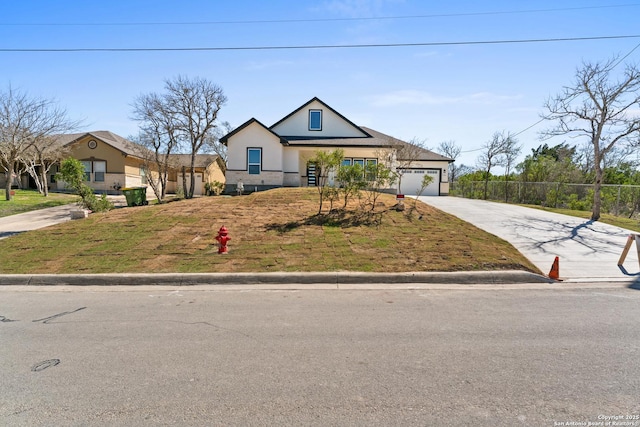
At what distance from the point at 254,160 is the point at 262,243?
51.1 feet

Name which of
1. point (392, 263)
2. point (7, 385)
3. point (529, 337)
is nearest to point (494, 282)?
point (392, 263)

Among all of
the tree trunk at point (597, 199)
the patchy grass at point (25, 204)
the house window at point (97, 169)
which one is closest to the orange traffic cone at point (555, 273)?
the tree trunk at point (597, 199)

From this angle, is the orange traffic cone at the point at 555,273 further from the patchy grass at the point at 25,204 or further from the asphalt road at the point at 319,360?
the patchy grass at the point at 25,204

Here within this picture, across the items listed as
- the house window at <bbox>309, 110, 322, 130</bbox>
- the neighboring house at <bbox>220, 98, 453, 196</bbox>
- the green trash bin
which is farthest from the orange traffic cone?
the house window at <bbox>309, 110, 322, 130</bbox>

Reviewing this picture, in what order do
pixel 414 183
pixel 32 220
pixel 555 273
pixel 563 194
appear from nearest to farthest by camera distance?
1. pixel 555 273
2. pixel 32 220
3. pixel 563 194
4. pixel 414 183

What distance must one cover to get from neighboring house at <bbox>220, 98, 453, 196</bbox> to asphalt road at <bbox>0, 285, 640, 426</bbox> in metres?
17.1

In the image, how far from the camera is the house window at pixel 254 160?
81.4 ft

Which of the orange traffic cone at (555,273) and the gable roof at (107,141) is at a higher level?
the gable roof at (107,141)

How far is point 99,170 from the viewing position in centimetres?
3189

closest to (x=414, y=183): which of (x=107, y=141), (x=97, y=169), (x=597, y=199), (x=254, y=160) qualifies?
(x=254, y=160)

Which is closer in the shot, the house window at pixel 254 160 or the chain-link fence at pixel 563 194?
the chain-link fence at pixel 563 194

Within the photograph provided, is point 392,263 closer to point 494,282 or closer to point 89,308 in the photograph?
point 494,282

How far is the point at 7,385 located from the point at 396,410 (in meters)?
3.55

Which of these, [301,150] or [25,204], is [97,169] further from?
[301,150]
